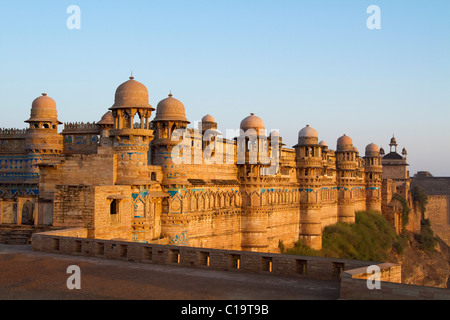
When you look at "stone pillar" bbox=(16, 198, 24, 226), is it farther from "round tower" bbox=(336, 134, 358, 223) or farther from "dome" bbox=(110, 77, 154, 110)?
"round tower" bbox=(336, 134, 358, 223)

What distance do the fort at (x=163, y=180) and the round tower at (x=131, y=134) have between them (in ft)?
0.15

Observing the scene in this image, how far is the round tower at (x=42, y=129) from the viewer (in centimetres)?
3093

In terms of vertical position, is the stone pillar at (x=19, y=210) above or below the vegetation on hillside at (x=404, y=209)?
above

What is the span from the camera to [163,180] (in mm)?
24000

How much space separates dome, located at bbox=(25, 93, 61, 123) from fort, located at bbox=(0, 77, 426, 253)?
0.21 ft

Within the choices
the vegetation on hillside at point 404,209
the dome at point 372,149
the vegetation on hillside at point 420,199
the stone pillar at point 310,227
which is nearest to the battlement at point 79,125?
the stone pillar at point 310,227

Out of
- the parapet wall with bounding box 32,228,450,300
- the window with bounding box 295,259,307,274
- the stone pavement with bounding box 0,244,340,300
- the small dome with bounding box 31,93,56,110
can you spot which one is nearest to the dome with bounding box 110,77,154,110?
the parapet wall with bounding box 32,228,450,300

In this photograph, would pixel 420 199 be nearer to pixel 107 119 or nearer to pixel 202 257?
pixel 107 119

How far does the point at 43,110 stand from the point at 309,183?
2237cm

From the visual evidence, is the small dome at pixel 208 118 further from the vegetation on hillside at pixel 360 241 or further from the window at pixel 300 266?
the window at pixel 300 266
